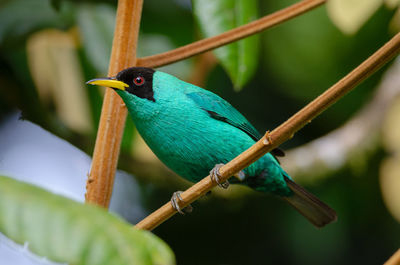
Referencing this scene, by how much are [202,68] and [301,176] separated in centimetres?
112

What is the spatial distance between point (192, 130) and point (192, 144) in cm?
7

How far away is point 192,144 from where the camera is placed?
2414 millimetres

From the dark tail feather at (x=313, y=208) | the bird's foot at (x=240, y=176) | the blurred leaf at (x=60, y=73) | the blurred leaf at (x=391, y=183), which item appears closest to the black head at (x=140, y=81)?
the bird's foot at (x=240, y=176)

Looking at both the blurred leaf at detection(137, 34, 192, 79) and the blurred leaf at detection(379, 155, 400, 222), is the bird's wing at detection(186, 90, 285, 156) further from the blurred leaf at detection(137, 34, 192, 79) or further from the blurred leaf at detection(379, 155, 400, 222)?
the blurred leaf at detection(379, 155, 400, 222)

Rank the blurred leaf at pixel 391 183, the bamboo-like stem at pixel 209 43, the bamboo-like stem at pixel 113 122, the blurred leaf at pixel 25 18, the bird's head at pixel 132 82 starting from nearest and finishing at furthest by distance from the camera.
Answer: the bamboo-like stem at pixel 113 122 → the bamboo-like stem at pixel 209 43 → the bird's head at pixel 132 82 → the blurred leaf at pixel 25 18 → the blurred leaf at pixel 391 183

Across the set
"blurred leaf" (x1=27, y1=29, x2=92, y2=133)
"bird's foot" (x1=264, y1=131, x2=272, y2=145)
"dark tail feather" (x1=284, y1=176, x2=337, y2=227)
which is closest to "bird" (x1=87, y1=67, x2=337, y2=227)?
"dark tail feather" (x1=284, y1=176, x2=337, y2=227)

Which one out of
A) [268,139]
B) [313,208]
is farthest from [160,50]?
[268,139]

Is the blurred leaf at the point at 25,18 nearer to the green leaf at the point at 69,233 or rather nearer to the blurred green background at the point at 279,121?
the blurred green background at the point at 279,121

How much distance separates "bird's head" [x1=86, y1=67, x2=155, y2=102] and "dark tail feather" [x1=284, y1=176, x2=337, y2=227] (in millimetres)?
888

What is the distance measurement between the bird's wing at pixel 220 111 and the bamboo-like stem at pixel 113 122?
28.8 inches

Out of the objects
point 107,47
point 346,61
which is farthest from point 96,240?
point 346,61

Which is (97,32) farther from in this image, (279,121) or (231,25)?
(279,121)

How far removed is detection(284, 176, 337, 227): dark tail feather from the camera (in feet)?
8.80

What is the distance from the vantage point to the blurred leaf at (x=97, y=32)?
10.6 ft
